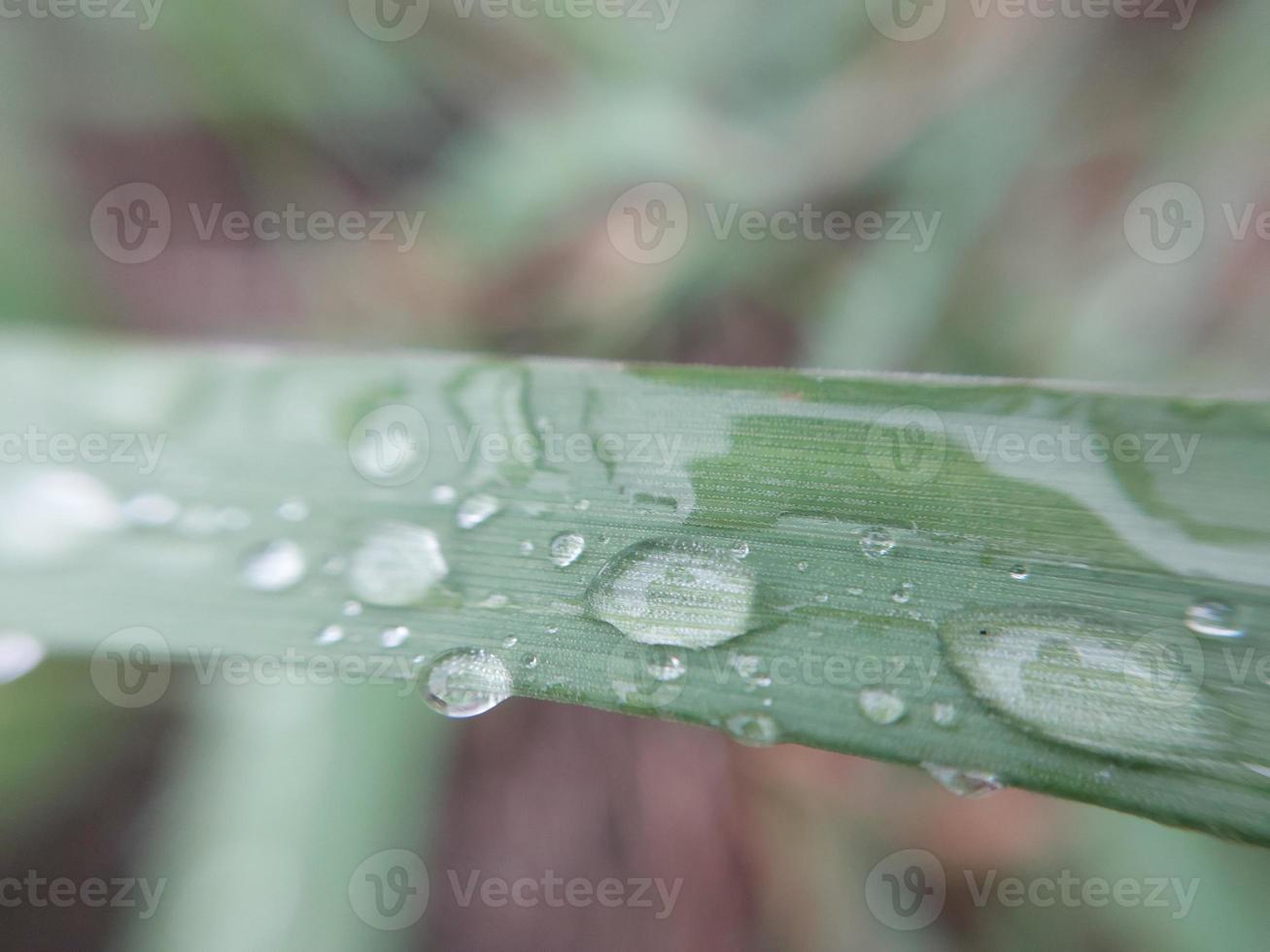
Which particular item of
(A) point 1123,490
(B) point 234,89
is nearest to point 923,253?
(A) point 1123,490

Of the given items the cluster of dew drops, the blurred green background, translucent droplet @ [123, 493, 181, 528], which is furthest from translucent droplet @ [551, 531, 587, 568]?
the blurred green background

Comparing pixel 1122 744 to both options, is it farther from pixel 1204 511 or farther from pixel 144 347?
pixel 144 347

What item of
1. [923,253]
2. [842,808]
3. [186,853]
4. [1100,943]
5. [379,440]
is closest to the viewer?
[379,440]

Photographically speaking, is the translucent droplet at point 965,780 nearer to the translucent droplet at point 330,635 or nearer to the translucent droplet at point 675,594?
the translucent droplet at point 675,594

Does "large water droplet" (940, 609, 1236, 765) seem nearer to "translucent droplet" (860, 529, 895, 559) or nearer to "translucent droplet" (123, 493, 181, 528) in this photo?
"translucent droplet" (860, 529, 895, 559)

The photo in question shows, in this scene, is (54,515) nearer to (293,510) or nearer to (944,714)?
(293,510)
